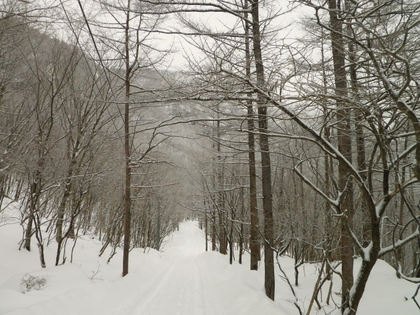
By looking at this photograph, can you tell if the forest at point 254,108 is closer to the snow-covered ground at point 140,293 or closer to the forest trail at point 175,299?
the snow-covered ground at point 140,293

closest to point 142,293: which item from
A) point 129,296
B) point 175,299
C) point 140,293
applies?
point 140,293

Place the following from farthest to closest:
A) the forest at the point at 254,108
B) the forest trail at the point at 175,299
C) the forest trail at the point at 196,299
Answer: the forest trail at the point at 175,299, the forest trail at the point at 196,299, the forest at the point at 254,108

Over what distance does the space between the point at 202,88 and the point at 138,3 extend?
88.7 inches

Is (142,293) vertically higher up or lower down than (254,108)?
lower down

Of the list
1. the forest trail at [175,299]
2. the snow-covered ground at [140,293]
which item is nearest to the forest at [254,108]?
the snow-covered ground at [140,293]

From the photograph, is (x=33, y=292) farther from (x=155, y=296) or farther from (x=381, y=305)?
(x=381, y=305)

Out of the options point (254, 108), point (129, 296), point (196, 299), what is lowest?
point (196, 299)

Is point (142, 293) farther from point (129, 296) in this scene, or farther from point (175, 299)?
point (175, 299)

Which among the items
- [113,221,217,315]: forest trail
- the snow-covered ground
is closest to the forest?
the snow-covered ground

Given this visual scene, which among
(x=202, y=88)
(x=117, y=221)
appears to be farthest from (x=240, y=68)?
(x=117, y=221)

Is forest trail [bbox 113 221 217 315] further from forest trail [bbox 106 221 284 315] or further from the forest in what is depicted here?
the forest

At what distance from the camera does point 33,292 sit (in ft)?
18.3

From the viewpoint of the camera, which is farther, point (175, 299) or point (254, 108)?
point (175, 299)

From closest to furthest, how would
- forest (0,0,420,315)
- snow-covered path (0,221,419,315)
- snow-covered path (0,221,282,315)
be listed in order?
forest (0,0,420,315), snow-covered path (0,221,282,315), snow-covered path (0,221,419,315)
